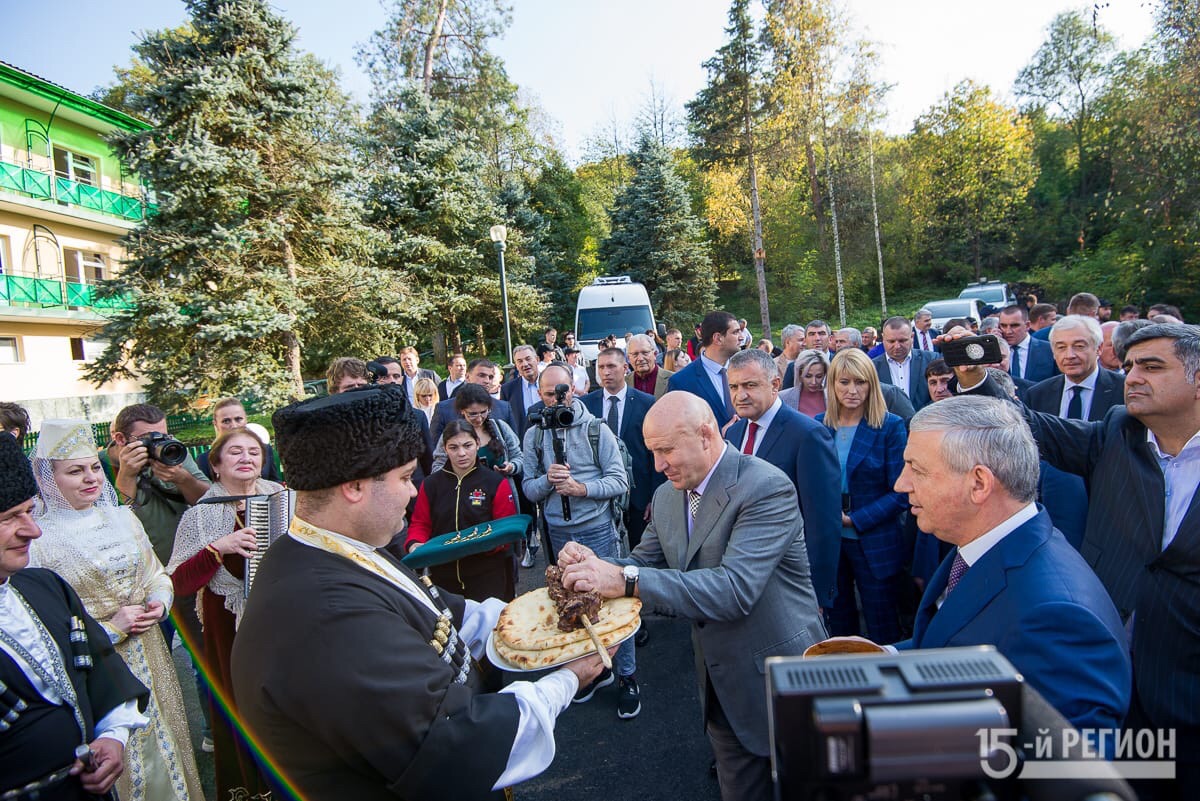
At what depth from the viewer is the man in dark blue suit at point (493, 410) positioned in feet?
22.2

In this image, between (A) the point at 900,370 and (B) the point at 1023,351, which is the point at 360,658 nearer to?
(A) the point at 900,370

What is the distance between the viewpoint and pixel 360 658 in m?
1.51

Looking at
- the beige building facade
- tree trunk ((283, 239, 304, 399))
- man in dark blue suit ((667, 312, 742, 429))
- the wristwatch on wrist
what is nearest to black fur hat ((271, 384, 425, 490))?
the wristwatch on wrist

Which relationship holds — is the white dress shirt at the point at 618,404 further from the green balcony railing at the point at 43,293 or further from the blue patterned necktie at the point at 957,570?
the green balcony railing at the point at 43,293

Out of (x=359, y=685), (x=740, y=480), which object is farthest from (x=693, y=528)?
(x=359, y=685)

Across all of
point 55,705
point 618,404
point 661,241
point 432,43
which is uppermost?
point 432,43

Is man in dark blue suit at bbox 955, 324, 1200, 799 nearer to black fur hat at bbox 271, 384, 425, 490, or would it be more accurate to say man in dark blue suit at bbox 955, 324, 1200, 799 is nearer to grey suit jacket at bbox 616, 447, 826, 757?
grey suit jacket at bbox 616, 447, 826, 757

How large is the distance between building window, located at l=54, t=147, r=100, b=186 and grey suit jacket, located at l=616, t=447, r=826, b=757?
29.9 metres

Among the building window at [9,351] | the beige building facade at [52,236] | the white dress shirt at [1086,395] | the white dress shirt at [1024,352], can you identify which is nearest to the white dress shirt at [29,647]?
the white dress shirt at [1086,395]

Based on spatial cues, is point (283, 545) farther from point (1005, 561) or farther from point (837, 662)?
point (1005, 561)

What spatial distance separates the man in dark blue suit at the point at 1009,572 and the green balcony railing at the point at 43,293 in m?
24.7

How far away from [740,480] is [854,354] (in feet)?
8.05

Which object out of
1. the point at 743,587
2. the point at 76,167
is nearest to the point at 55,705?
the point at 743,587

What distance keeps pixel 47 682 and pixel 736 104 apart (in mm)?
29316
